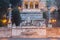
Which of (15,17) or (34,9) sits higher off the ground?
(34,9)


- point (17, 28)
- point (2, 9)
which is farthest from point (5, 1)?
point (17, 28)

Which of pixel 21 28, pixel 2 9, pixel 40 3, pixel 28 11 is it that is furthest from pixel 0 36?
pixel 40 3

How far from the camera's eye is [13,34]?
102 feet

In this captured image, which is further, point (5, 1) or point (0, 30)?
point (5, 1)

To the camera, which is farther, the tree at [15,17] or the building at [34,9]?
the building at [34,9]

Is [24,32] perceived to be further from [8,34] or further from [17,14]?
[17,14]

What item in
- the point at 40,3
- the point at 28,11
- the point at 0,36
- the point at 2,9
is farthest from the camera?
the point at 40,3

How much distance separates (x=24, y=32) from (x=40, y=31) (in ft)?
6.87

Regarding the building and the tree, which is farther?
the building

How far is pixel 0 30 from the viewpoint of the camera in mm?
30859

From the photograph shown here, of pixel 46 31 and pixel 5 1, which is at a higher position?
pixel 5 1

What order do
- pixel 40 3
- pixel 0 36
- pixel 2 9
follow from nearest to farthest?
pixel 0 36 → pixel 2 9 → pixel 40 3

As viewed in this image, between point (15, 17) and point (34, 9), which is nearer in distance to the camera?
point (15, 17)

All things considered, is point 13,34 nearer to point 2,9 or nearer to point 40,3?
point 2,9
